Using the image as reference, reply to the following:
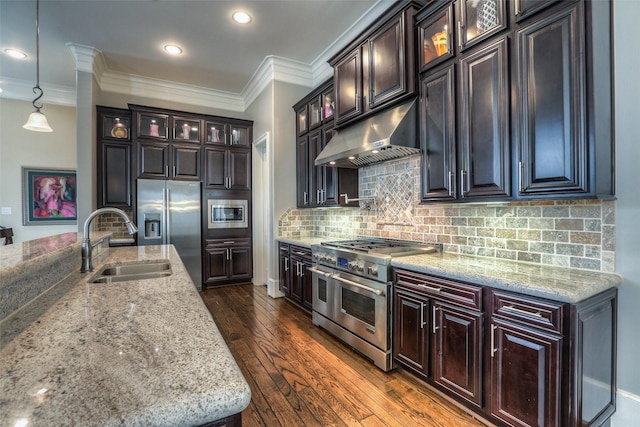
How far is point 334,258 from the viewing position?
9.61ft

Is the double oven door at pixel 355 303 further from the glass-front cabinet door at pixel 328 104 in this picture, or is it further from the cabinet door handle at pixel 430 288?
the glass-front cabinet door at pixel 328 104

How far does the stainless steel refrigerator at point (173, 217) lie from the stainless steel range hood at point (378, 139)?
8.20ft

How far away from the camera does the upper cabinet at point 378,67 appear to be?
97.4 inches

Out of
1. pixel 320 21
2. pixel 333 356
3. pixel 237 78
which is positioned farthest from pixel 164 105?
pixel 333 356

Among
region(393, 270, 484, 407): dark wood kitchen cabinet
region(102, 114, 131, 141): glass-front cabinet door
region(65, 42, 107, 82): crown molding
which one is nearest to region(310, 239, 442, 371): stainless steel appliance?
region(393, 270, 484, 407): dark wood kitchen cabinet

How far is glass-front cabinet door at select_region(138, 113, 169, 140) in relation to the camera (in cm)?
454

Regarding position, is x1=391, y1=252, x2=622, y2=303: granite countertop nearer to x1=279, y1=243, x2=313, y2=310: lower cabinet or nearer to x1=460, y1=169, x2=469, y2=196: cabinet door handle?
x1=460, y1=169, x2=469, y2=196: cabinet door handle

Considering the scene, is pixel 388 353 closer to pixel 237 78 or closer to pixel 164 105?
pixel 237 78

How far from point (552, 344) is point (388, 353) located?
1.16 m

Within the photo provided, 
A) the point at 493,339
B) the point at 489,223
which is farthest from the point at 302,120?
the point at 493,339

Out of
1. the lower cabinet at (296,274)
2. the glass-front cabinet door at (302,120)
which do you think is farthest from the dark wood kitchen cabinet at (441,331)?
the glass-front cabinet door at (302,120)

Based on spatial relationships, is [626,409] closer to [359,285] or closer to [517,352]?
[517,352]

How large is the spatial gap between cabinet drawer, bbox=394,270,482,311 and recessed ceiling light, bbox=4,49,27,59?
5626mm

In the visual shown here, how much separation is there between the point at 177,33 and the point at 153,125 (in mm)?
1499
